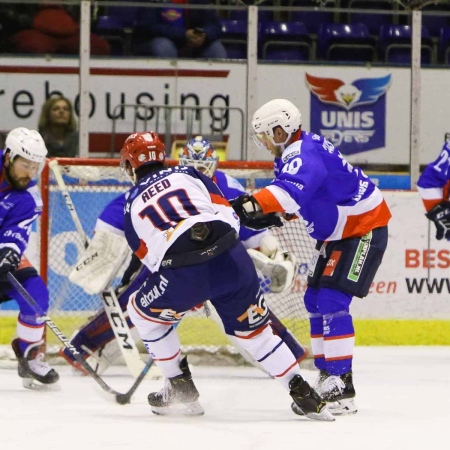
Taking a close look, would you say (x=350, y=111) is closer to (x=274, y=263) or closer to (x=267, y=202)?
(x=274, y=263)

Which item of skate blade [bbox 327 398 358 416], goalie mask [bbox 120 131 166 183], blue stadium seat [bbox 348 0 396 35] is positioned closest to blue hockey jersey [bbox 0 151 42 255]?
goalie mask [bbox 120 131 166 183]

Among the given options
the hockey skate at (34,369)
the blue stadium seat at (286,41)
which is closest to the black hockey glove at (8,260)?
the hockey skate at (34,369)

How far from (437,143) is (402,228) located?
889mm

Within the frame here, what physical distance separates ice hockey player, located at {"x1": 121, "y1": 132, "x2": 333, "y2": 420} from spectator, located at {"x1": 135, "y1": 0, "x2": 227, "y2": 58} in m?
3.32

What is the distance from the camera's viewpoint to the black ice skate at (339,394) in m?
3.61

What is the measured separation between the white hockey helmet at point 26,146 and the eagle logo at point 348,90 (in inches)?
109

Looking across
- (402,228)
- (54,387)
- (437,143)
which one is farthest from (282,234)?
(437,143)

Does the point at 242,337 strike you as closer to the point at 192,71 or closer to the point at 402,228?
the point at 402,228

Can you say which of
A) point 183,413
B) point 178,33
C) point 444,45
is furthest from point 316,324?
point 444,45

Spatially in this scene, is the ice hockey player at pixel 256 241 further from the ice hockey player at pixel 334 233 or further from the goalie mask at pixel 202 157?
the ice hockey player at pixel 334 233

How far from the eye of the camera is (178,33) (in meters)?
6.79

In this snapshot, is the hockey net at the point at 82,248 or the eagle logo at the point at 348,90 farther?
the eagle logo at the point at 348,90

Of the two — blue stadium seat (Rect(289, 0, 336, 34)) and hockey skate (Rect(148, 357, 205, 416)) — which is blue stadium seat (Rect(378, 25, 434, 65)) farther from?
hockey skate (Rect(148, 357, 205, 416))

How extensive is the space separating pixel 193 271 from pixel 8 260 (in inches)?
43.6
